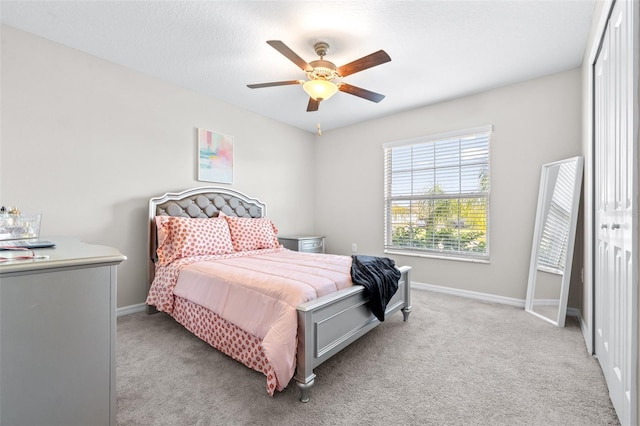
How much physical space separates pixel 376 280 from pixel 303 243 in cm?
212

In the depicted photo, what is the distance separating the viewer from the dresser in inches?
37.2

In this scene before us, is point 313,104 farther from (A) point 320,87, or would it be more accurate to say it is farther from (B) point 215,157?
(B) point 215,157

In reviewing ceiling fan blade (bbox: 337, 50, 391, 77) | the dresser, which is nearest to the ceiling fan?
ceiling fan blade (bbox: 337, 50, 391, 77)

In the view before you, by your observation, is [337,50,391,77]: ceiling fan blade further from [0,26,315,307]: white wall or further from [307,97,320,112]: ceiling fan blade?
[0,26,315,307]: white wall

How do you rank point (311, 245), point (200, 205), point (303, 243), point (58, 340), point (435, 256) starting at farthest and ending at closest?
point (311, 245) < point (303, 243) < point (435, 256) < point (200, 205) < point (58, 340)

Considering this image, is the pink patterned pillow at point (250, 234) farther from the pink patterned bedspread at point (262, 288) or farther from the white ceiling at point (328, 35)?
the white ceiling at point (328, 35)

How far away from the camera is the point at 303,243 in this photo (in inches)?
169

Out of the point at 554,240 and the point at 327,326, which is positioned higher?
the point at 554,240

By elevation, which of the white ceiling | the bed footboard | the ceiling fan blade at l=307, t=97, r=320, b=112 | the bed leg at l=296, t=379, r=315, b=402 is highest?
Result: the white ceiling

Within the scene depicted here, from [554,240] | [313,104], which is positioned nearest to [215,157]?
[313,104]

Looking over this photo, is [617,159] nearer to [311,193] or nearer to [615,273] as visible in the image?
[615,273]

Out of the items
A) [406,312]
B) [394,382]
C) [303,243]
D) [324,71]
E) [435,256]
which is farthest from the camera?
[303,243]

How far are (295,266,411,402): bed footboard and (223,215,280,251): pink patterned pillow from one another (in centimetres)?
167

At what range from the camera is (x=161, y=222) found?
9.73ft
